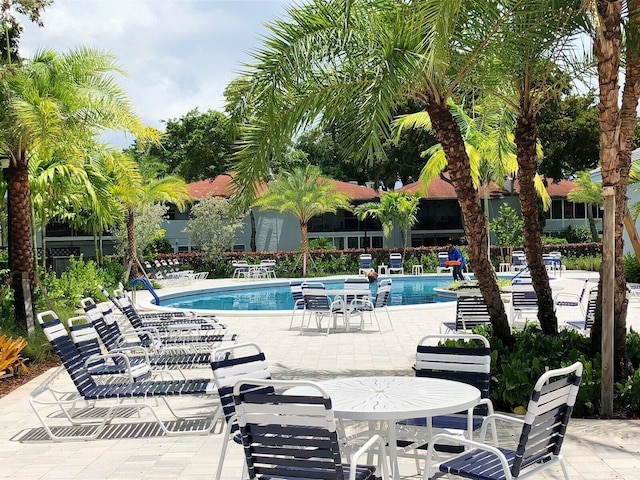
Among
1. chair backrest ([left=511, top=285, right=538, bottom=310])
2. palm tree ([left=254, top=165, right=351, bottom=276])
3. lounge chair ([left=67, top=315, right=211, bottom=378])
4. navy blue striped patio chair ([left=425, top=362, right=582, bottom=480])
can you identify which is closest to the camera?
navy blue striped patio chair ([left=425, top=362, right=582, bottom=480])

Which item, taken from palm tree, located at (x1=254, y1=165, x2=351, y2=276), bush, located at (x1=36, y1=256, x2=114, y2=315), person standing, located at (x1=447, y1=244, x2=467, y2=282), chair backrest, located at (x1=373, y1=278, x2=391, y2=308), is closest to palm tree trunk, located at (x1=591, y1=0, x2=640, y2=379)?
chair backrest, located at (x1=373, y1=278, x2=391, y2=308)

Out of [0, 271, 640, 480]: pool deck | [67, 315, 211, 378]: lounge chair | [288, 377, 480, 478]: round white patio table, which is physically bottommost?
[0, 271, 640, 480]: pool deck

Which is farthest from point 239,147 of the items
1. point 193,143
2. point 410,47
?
point 193,143

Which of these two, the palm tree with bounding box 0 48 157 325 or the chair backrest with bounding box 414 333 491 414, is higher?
the palm tree with bounding box 0 48 157 325

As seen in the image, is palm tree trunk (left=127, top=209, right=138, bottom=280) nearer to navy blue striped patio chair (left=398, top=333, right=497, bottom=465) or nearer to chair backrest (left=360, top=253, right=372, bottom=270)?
chair backrest (left=360, top=253, right=372, bottom=270)

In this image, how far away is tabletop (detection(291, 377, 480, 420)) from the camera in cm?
420

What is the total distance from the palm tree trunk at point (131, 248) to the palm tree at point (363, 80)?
1911 centimetres

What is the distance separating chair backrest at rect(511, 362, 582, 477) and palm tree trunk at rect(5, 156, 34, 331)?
9.68 m

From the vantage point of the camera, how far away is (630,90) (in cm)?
791

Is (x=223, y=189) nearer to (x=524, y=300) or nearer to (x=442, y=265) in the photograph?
(x=442, y=265)

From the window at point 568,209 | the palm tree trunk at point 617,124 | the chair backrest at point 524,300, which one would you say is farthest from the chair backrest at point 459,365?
the window at point 568,209

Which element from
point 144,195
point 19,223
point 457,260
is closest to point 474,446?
point 19,223

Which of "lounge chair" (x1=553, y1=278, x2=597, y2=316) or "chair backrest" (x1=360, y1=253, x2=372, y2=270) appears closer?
"lounge chair" (x1=553, y1=278, x2=597, y2=316)

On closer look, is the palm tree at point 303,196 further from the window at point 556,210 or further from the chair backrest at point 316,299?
the window at point 556,210
